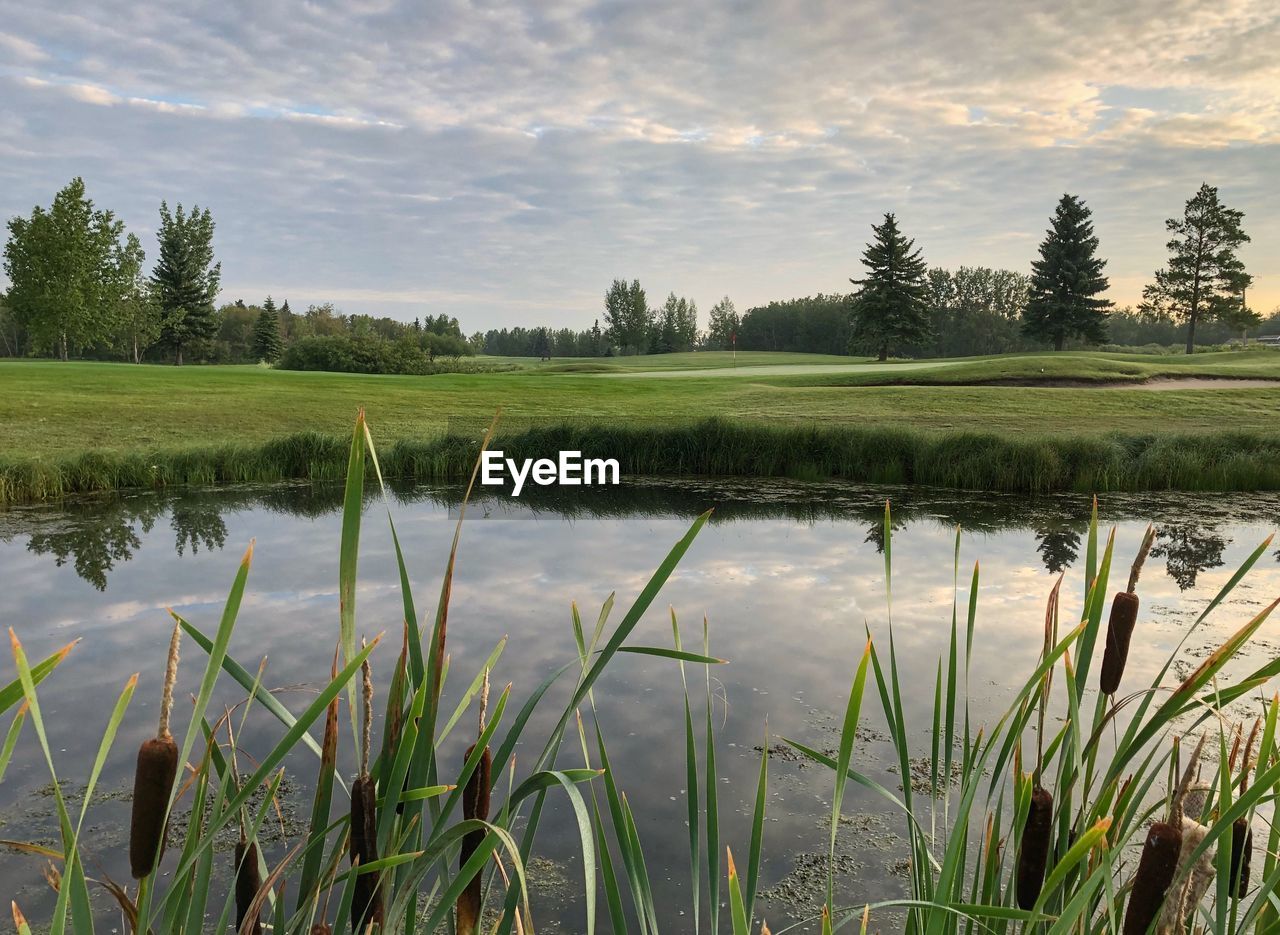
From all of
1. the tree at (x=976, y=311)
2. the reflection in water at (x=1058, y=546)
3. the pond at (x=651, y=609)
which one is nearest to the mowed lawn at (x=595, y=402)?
the pond at (x=651, y=609)

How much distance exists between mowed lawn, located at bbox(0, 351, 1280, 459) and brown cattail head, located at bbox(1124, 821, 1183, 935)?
13.3 m

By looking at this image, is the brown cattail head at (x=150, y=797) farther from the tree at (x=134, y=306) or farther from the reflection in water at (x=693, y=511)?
the tree at (x=134, y=306)

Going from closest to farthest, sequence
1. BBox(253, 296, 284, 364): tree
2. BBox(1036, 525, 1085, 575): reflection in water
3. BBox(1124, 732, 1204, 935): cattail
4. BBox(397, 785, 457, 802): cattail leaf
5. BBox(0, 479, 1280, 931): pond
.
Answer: BBox(1124, 732, 1204, 935): cattail < BBox(397, 785, 457, 802): cattail leaf < BBox(0, 479, 1280, 931): pond < BBox(1036, 525, 1085, 575): reflection in water < BBox(253, 296, 284, 364): tree

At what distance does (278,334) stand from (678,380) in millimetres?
33751

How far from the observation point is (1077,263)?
4203cm

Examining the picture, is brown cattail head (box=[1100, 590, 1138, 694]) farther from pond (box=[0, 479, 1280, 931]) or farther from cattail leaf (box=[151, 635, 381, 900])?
pond (box=[0, 479, 1280, 931])

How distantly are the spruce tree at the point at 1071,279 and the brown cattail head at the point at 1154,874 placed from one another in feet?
150

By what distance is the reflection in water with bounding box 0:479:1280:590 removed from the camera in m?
8.06

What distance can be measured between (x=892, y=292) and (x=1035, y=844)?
148ft

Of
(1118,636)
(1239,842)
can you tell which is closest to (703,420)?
(1239,842)

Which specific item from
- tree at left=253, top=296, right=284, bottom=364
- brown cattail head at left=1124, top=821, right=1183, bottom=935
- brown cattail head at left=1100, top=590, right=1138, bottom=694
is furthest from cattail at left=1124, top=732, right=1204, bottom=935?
tree at left=253, top=296, right=284, bottom=364

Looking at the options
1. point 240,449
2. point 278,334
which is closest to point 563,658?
point 240,449

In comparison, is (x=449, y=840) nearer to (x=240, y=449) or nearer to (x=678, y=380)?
(x=240, y=449)

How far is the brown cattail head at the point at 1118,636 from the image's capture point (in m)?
0.88
